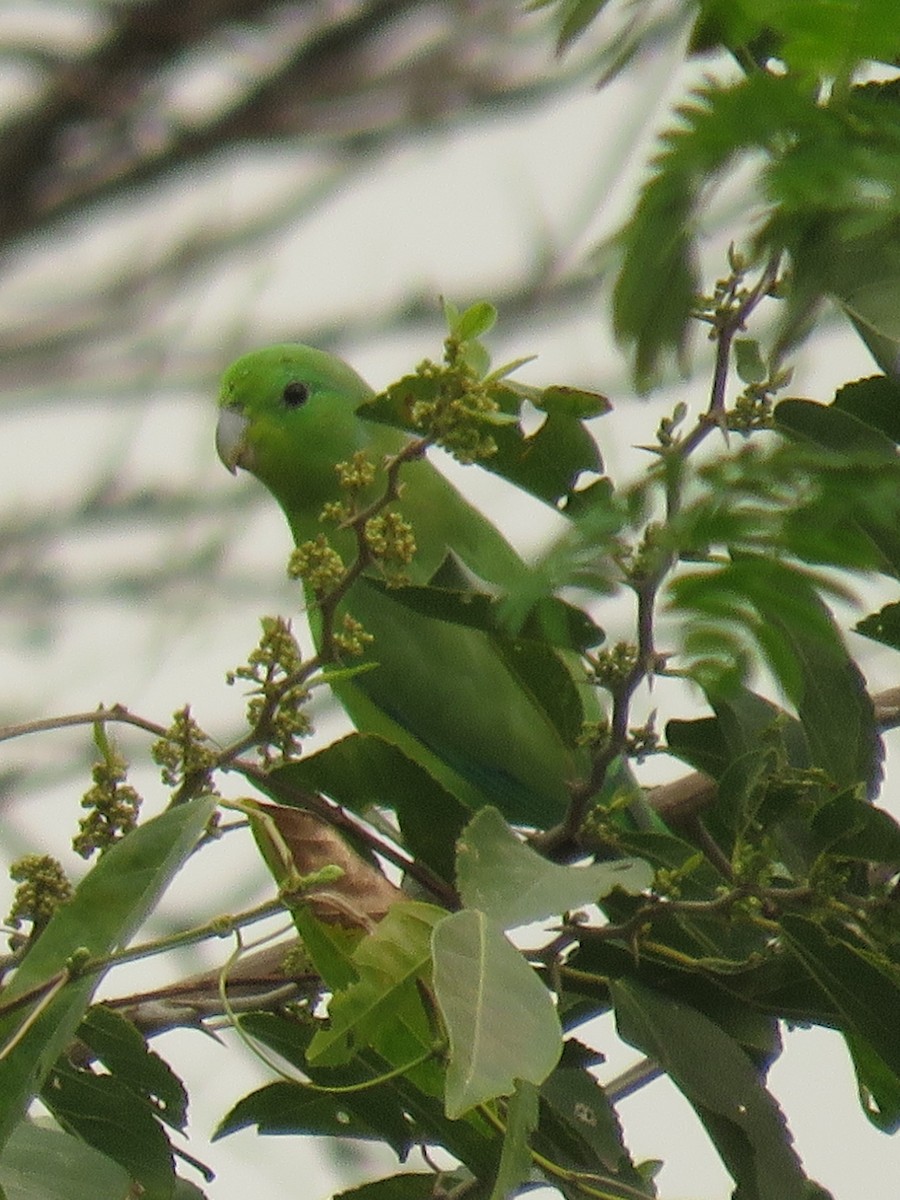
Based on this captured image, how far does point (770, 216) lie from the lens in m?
0.64

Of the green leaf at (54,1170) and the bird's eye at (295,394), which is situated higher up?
the bird's eye at (295,394)

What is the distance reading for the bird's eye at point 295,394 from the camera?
3.27m

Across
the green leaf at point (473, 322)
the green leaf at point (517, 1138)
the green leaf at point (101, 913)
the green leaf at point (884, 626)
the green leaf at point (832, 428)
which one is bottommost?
the green leaf at point (517, 1138)

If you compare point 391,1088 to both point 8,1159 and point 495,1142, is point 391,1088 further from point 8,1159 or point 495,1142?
point 8,1159

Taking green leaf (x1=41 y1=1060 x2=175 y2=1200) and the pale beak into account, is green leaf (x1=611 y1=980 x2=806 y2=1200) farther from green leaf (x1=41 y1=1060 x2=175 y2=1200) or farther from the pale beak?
the pale beak

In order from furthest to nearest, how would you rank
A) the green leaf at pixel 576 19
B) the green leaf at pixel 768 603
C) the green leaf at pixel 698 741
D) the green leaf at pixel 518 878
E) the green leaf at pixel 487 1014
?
the green leaf at pixel 698 741 → the green leaf at pixel 518 878 → the green leaf at pixel 487 1014 → the green leaf at pixel 576 19 → the green leaf at pixel 768 603

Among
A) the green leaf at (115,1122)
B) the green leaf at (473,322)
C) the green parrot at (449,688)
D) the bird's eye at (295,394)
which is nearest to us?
the green leaf at (473,322)

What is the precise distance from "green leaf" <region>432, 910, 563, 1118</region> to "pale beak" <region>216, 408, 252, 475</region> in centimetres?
225

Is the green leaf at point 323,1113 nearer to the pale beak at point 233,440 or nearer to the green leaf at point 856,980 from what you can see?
the green leaf at point 856,980

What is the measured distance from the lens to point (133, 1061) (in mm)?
1434

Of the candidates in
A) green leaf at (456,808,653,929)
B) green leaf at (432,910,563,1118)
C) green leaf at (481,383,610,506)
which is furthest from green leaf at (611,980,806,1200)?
green leaf at (481,383,610,506)

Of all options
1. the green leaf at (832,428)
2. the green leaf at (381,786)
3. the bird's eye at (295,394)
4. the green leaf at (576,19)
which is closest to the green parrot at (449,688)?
the bird's eye at (295,394)

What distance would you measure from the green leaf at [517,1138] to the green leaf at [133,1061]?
401mm

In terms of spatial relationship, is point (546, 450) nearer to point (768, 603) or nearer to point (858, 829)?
point (858, 829)
